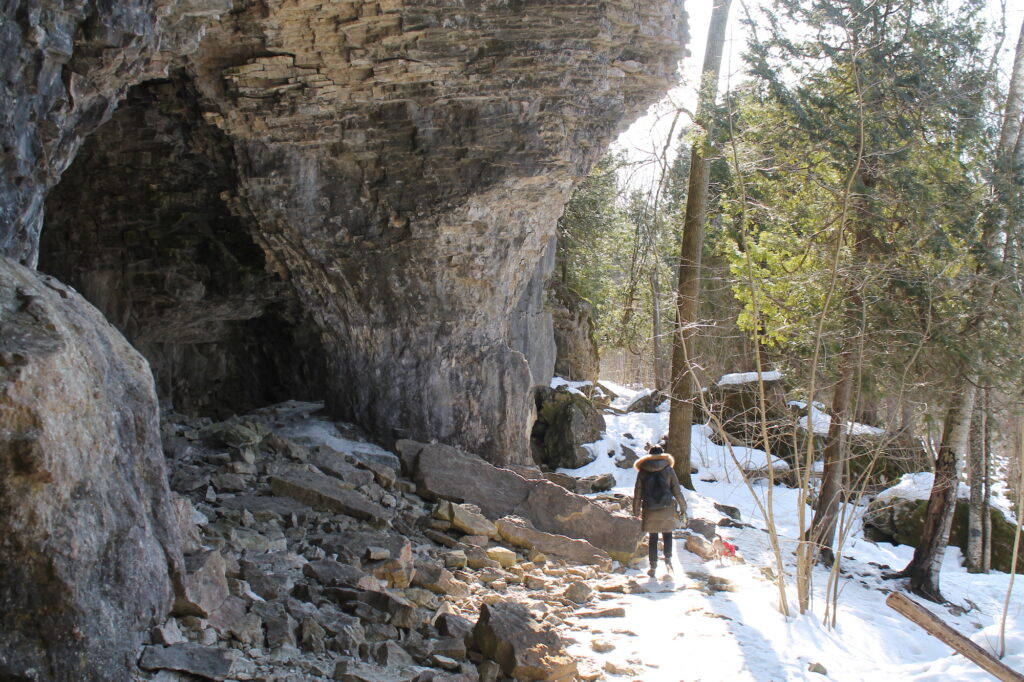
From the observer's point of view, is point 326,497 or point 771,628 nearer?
point 771,628

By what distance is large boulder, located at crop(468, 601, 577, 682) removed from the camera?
562 centimetres

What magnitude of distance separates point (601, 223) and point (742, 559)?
35.8 ft

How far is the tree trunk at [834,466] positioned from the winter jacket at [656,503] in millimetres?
1336

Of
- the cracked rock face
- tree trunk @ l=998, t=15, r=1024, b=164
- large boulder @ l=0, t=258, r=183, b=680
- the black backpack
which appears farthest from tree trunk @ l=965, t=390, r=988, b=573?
large boulder @ l=0, t=258, r=183, b=680

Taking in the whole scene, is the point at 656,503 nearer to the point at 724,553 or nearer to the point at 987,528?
the point at 724,553

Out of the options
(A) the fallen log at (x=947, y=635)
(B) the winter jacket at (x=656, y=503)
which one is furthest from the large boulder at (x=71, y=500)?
(B) the winter jacket at (x=656, y=503)

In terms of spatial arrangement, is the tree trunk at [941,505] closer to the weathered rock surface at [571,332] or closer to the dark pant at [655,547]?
the dark pant at [655,547]

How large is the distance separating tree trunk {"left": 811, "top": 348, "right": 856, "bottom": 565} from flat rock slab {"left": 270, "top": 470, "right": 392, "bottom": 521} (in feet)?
13.4

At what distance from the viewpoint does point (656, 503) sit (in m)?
8.88

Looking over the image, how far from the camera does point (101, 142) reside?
11.7m

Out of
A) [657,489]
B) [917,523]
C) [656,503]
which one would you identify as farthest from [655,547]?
[917,523]

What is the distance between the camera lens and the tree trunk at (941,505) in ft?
34.2

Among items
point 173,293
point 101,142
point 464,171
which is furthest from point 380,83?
point 173,293

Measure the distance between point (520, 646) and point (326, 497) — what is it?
3.10 metres
